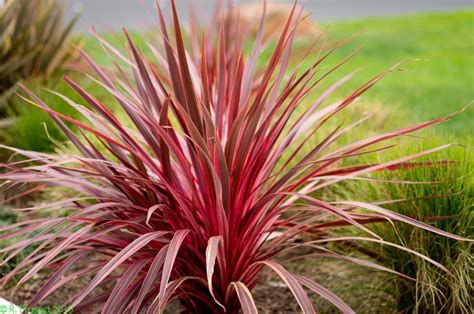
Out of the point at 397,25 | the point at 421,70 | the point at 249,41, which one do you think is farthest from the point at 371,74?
the point at 397,25

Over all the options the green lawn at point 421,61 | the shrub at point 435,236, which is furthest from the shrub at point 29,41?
the shrub at point 435,236

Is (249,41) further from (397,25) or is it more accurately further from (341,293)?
(341,293)

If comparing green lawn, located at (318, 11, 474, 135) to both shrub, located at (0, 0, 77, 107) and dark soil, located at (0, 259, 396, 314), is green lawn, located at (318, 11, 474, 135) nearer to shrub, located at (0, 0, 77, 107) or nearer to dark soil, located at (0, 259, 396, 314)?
dark soil, located at (0, 259, 396, 314)

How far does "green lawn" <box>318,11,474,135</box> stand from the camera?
28.0 feet

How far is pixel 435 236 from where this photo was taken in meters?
2.95

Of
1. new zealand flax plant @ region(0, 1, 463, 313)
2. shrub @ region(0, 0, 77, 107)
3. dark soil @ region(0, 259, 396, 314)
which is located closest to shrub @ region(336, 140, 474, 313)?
dark soil @ region(0, 259, 396, 314)

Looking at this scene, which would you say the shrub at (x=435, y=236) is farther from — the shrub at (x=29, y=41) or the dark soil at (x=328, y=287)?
the shrub at (x=29, y=41)

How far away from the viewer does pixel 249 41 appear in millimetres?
13062

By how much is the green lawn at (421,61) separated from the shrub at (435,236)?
2.90 meters

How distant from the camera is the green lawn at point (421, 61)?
28.0 ft

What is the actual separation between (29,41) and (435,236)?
14.2ft

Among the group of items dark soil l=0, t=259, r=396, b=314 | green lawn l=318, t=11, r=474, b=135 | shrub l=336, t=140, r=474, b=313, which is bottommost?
dark soil l=0, t=259, r=396, b=314

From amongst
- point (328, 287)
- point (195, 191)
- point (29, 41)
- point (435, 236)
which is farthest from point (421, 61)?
point (195, 191)

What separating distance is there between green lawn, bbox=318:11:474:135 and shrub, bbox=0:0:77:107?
3059mm
